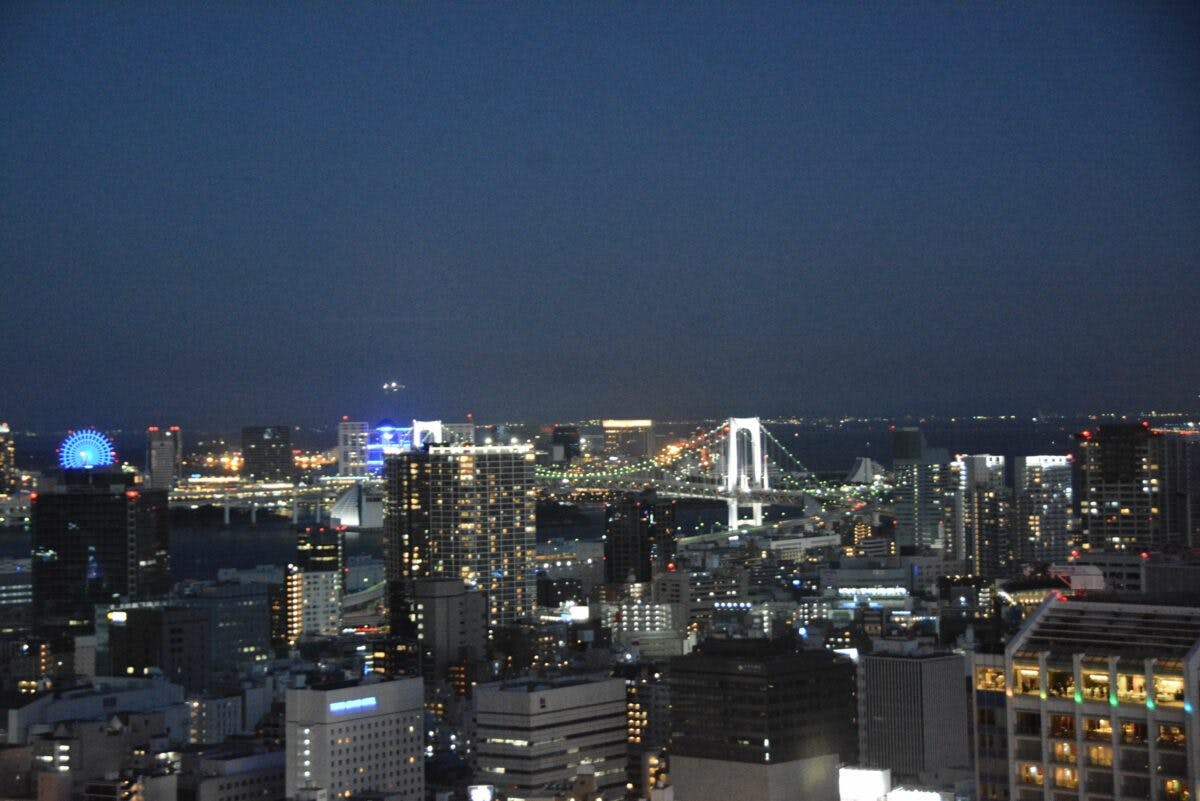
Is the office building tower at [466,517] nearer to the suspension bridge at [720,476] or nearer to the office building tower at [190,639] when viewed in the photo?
the office building tower at [190,639]

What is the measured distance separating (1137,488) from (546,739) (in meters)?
11.1

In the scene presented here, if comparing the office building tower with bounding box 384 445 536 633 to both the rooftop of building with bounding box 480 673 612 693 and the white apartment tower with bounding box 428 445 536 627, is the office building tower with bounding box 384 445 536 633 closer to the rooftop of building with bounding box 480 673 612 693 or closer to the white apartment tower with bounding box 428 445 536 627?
the white apartment tower with bounding box 428 445 536 627

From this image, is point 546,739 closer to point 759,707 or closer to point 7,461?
point 759,707

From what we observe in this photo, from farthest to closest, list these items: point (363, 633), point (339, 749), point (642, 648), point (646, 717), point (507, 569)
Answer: point (507, 569)
point (363, 633)
point (642, 648)
point (646, 717)
point (339, 749)

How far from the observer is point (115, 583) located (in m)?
29.8

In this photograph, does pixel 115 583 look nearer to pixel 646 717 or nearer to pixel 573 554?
pixel 573 554

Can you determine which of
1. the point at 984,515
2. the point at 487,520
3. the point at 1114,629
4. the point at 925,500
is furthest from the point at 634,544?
the point at 1114,629

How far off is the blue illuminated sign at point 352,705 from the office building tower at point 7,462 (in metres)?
28.7

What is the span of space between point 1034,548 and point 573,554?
8054mm

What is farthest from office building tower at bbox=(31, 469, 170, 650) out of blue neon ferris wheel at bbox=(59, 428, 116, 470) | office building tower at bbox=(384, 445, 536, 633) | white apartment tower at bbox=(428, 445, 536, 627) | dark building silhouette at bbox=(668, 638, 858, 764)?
dark building silhouette at bbox=(668, 638, 858, 764)

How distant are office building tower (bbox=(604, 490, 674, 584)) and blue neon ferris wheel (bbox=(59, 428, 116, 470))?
350 inches

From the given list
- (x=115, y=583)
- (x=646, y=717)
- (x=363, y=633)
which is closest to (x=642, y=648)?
(x=363, y=633)

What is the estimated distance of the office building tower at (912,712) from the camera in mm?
13750

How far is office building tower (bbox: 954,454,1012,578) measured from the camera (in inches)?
1192
